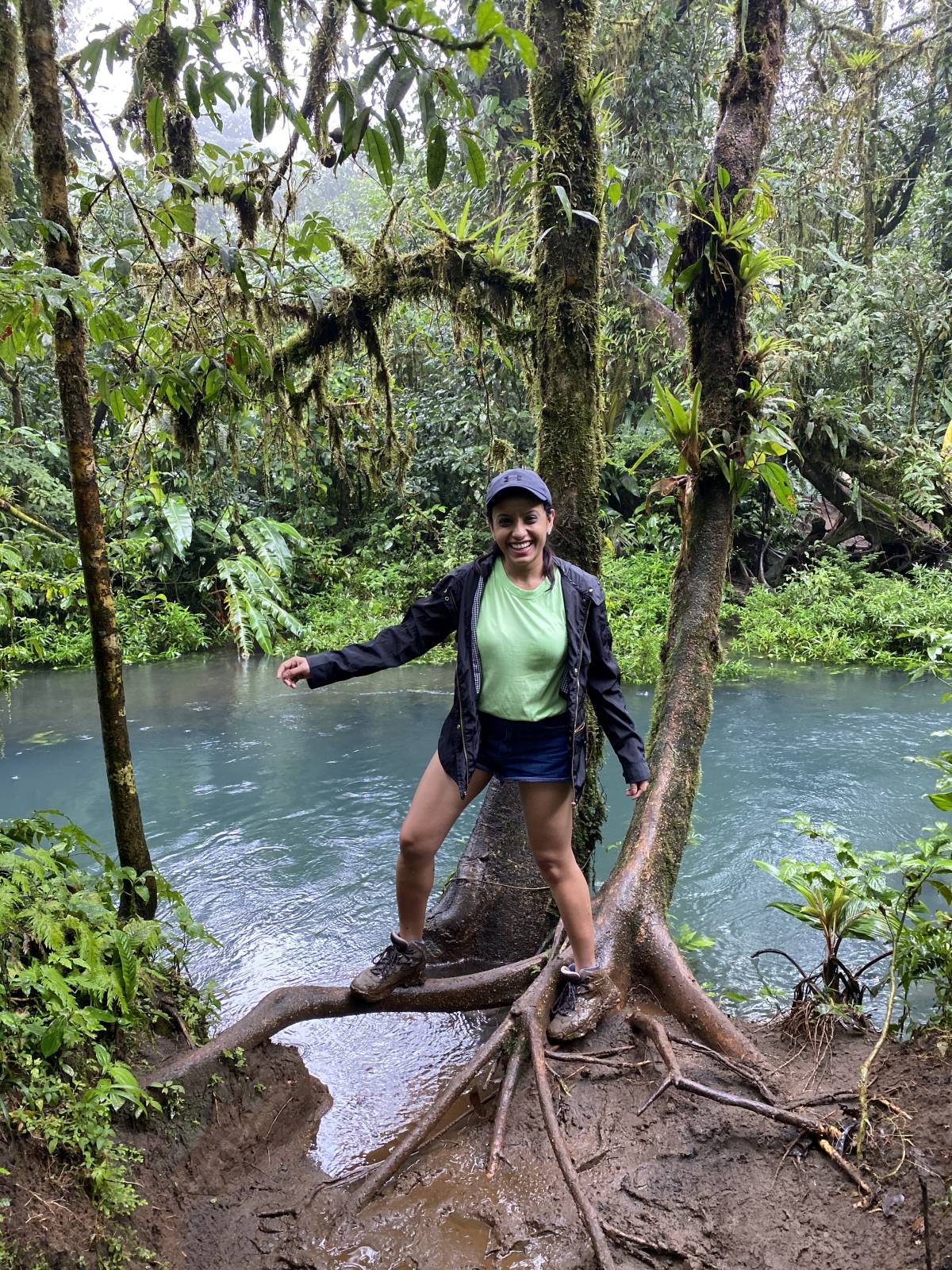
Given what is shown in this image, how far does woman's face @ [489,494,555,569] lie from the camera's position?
2.68 metres

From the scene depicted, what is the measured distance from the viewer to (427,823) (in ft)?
9.46

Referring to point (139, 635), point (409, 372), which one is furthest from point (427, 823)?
point (409, 372)

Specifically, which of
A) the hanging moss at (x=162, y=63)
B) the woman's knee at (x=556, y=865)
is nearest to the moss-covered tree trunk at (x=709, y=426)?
the woman's knee at (x=556, y=865)

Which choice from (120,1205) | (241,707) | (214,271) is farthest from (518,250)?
(241,707)

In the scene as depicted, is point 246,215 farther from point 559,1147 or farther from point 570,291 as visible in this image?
point 559,1147

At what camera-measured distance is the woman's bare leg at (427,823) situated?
9.42 ft

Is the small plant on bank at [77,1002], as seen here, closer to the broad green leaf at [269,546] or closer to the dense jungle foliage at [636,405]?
the dense jungle foliage at [636,405]

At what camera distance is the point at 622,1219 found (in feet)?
7.77

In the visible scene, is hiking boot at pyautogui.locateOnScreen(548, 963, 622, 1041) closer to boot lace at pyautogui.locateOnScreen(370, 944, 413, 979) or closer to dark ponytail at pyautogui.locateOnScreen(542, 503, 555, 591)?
boot lace at pyautogui.locateOnScreen(370, 944, 413, 979)

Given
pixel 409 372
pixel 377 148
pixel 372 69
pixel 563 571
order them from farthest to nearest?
1. pixel 409 372
2. pixel 563 571
3. pixel 377 148
4. pixel 372 69

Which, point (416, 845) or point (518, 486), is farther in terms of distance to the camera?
point (416, 845)

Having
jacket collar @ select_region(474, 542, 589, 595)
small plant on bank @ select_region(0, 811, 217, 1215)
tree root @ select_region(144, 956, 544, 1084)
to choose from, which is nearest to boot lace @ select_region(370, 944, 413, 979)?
tree root @ select_region(144, 956, 544, 1084)

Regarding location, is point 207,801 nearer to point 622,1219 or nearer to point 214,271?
point 214,271

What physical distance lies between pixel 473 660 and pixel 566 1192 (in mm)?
1591
